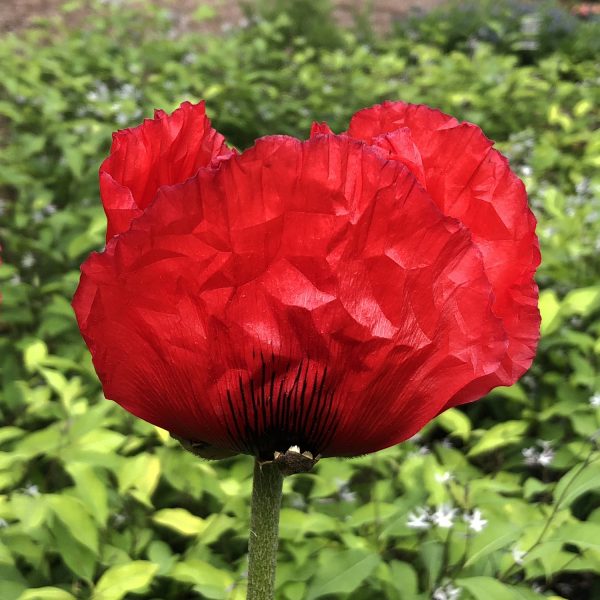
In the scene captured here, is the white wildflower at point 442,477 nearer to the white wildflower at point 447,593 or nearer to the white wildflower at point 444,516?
the white wildflower at point 444,516

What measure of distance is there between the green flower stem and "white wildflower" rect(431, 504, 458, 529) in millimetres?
559

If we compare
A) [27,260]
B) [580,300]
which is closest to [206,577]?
[580,300]

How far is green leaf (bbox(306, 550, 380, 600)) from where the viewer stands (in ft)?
3.28

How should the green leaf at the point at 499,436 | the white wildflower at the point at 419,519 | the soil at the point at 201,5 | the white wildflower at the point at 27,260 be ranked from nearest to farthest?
the white wildflower at the point at 419,519, the green leaf at the point at 499,436, the white wildflower at the point at 27,260, the soil at the point at 201,5

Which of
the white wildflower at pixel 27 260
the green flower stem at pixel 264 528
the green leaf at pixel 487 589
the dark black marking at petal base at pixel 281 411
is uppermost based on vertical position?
the dark black marking at petal base at pixel 281 411

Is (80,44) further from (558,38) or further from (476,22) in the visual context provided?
(558,38)

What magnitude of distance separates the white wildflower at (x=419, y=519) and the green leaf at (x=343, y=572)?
107mm

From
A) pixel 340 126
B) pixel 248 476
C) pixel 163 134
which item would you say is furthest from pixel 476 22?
pixel 163 134

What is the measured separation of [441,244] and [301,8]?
5.86 metres

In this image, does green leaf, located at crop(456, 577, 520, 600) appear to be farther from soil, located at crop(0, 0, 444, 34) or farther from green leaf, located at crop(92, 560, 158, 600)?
soil, located at crop(0, 0, 444, 34)

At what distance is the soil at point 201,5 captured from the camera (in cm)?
595

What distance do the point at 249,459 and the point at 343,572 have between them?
0.46m

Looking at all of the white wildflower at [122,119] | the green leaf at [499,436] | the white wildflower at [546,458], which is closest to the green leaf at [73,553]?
the green leaf at [499,436]

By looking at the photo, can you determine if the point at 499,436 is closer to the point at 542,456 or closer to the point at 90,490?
the point at 542,456
